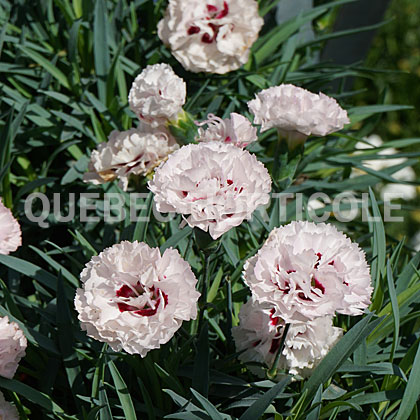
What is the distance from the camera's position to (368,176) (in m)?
1.19

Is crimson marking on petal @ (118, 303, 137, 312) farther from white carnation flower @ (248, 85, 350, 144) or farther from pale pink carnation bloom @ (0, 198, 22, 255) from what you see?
white carnation flower @ (248, 85, 350, 144)

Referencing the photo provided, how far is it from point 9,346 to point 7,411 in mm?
85

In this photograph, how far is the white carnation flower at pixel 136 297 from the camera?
1.85ft

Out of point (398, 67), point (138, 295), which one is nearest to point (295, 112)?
point (138, 295)

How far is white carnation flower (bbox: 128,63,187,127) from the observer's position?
78cm

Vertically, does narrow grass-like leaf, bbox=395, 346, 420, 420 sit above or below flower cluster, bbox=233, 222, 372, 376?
below

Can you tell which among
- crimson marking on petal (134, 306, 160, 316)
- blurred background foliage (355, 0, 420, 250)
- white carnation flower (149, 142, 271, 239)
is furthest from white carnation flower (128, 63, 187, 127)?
blurred background foliage (355, 0, 420, 250)

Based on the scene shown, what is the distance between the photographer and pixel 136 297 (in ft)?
1.96

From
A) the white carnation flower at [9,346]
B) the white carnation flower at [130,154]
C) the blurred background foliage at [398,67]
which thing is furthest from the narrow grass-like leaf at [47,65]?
the blurred background foliage at [398,67]

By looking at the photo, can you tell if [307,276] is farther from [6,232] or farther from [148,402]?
[6,232]

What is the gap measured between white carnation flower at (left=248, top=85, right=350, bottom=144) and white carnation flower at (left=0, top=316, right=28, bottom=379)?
1.20 feet

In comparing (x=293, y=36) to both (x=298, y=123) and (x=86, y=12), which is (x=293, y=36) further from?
(x=298, y=123)

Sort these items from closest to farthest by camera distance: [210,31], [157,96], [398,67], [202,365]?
[202,365] < [157,96] < [210,31] < [398,67]

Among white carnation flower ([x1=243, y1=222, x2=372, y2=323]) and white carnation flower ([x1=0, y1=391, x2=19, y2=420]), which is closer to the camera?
white carnation flower ([x1=243, y1=222, x2=372, y2=323])
